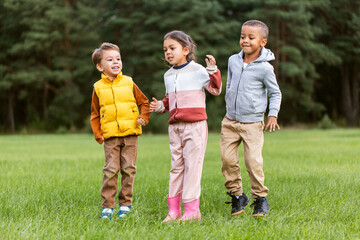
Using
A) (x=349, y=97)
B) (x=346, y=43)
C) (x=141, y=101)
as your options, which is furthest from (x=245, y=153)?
(x=349, y=97)

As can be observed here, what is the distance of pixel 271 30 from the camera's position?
1182 inches

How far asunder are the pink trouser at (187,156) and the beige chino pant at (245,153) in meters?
0.32

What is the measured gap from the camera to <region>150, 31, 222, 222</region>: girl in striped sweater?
406cm

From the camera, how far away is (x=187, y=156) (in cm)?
409

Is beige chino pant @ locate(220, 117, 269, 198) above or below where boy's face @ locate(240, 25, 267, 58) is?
below

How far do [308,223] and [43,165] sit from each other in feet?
20.7

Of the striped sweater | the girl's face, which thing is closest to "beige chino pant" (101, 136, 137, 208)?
the striped sweater

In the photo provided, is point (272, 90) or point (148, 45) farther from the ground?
point (148, 45)

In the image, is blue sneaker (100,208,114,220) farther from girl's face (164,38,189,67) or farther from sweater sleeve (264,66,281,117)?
sweater sleeve (264,66,281,117)

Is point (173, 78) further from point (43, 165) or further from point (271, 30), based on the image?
point (271, 30)

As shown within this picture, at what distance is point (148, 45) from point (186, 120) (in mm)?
26230

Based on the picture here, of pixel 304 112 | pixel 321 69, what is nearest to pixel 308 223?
pixel 304 112

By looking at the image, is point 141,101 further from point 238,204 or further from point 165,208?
point 238,204

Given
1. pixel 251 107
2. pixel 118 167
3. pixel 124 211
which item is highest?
pixel 251 107
